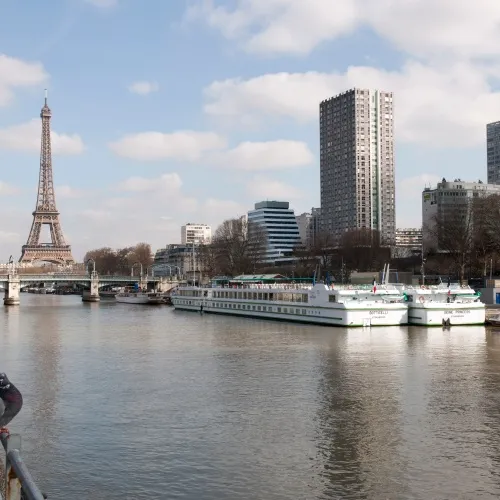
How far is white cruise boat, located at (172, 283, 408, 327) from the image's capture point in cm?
5809

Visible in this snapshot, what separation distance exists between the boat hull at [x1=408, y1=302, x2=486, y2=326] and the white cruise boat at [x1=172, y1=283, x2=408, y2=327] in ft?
4.36

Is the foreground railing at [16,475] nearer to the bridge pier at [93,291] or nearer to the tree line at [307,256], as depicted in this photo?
the tree line at [307,256]

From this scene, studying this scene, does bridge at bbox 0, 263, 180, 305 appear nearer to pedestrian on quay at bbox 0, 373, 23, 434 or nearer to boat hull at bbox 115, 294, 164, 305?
boat hull at bbox 115, 294, 164, 305

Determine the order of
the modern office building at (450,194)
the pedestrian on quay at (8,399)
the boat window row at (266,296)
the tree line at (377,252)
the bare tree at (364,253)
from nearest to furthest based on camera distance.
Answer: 1. the pedestrian on quay at (8,399)
2. the boat window row at (266,296)
3. the tree line at (377,252)
4. the bare tree at (364,253)
5. the modern office building at (450,194)

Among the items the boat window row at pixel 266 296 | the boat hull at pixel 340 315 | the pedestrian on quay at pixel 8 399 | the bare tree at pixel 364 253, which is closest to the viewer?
the pedestrian on quay at pixel 8 399

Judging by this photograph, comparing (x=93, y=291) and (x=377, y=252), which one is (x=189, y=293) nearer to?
(x=93, y=291)

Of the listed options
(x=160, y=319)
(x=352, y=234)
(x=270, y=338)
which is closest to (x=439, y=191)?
(x=352, y=234)

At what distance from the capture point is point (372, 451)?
64.6ft

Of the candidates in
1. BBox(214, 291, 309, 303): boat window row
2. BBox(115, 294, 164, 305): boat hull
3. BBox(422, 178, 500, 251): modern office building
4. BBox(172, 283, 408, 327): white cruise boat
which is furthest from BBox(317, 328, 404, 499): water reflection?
BBox(422, 178, 500, 251): modern office building

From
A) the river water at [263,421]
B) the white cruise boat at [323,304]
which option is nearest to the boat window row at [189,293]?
the white cruise boat at [323,304]

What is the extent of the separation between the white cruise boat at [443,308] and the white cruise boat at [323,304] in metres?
1.06

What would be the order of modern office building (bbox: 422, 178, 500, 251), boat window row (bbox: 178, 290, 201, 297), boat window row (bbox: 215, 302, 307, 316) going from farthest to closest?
1. modern office building (bbox: 422, 178, 500, 251)
2. boat window row (bbox: 178, 290, 201, 297)
3. boat window row (bbox: 215, 302, 307, 316)

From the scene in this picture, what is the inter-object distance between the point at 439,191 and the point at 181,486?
181314 millimetres

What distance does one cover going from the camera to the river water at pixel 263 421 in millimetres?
17281
